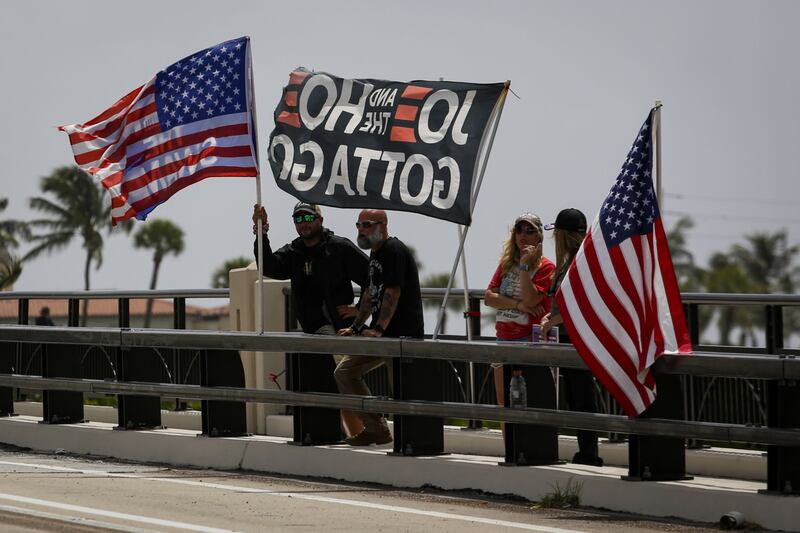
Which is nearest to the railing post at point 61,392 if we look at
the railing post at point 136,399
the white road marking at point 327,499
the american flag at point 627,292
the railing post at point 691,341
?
the railing post at point 136,399

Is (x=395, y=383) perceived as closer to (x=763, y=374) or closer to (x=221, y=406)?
(x=221, y=406)

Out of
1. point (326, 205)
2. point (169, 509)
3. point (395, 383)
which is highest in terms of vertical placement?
point (326, 205)

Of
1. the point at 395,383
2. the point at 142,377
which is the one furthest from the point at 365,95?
the point at 142,377

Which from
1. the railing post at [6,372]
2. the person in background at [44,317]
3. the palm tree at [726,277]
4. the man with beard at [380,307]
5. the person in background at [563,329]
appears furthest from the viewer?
the palm tree at [726,277]

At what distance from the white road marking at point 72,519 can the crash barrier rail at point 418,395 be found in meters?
2.44

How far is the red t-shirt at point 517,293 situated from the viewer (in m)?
11.1

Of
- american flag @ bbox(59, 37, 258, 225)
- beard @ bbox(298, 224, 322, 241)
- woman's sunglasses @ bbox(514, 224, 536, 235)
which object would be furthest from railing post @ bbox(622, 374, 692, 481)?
american flag @ bbox(59, 37, 258, 225)

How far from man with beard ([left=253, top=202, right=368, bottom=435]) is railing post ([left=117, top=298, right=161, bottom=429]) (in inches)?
56.7

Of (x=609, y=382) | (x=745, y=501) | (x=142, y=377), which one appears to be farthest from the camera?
(x=142, y=377)

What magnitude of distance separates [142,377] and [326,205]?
2.40 meters

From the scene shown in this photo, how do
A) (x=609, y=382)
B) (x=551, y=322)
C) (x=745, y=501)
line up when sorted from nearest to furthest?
(x=745, y=501), (x=609, y=382), (x=551, y=322)

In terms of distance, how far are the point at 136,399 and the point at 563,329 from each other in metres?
3.84

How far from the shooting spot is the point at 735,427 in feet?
28.7

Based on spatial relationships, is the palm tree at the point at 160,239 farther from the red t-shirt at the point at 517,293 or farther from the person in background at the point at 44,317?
the red t-shirt at the point at 517,293
